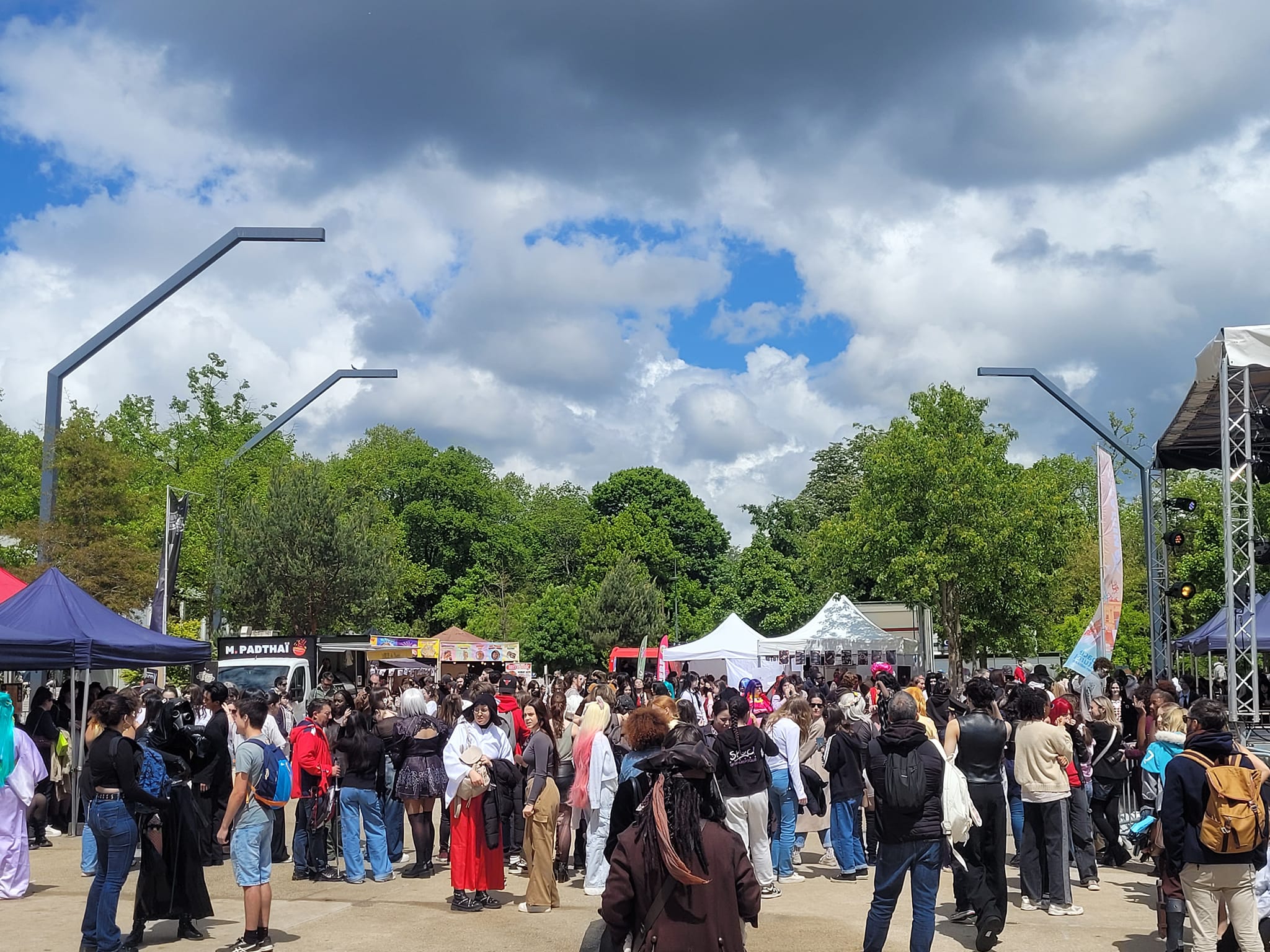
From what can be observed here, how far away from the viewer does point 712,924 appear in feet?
13.1

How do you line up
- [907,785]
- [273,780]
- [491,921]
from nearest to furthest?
1. [907,785]
2. [273,780]
3. [491,921]

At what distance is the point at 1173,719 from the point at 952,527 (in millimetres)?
23560

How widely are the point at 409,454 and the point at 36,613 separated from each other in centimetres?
5385

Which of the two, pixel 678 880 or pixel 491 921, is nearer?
pixel 678 880

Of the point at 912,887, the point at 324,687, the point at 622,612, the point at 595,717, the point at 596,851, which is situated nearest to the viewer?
the point at 912,887

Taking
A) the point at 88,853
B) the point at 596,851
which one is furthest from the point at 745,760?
the point at 88,853

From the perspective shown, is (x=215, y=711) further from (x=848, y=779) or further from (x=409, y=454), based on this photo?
(x=409, y=454)

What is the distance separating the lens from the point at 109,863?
306 inches

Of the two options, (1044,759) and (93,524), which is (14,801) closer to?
(1044,759)

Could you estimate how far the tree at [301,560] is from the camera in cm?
3756

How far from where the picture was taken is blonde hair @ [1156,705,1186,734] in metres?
8.77

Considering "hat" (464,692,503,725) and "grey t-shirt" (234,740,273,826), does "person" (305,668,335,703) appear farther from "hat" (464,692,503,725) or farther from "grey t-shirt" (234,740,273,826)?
"grey t-shirt" (234,740,273,826)

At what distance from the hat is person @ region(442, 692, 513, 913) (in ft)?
0.44

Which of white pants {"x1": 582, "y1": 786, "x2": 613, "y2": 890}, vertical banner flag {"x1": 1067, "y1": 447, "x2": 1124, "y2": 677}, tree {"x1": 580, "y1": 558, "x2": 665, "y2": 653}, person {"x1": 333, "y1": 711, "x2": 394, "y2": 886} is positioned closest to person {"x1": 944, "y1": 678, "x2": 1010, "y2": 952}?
white pants {"x1": 582, "y1": 786, "x2": 613, "y2": 890}
